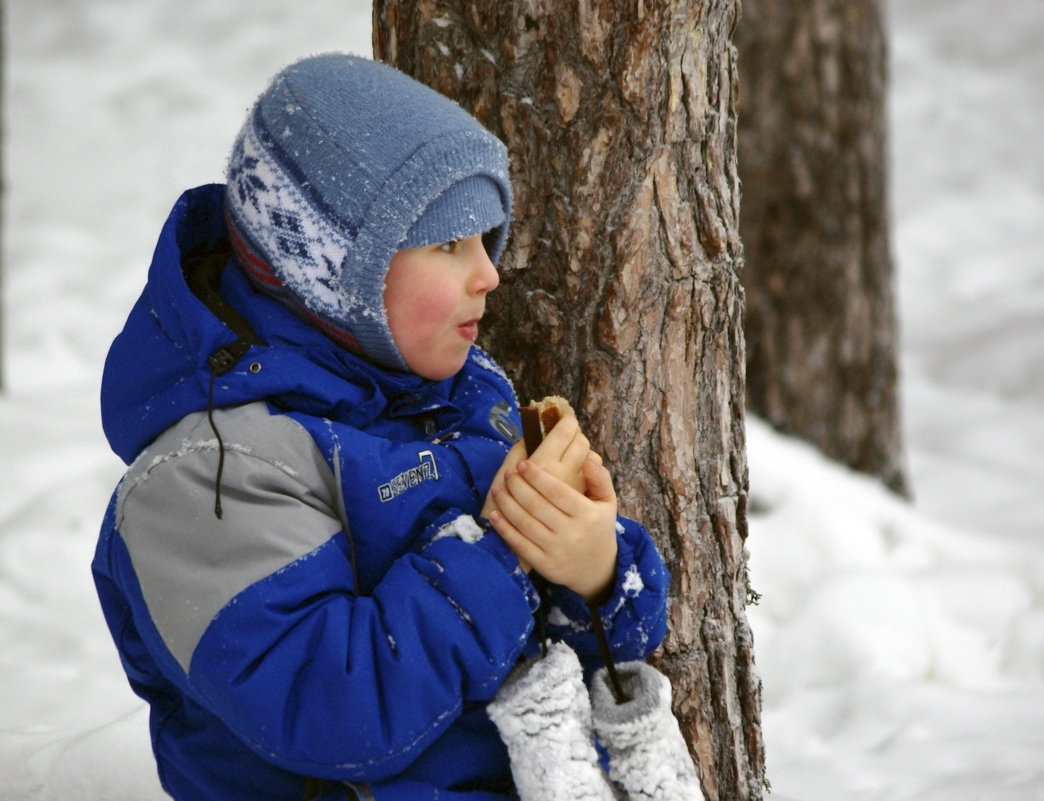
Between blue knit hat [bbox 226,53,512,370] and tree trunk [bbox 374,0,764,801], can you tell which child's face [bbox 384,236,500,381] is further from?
tree trunk [bbox 374,0,764,801]

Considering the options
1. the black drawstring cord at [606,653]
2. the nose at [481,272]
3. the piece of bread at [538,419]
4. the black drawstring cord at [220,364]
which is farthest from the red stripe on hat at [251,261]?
the black drawstring cord at [606,653]

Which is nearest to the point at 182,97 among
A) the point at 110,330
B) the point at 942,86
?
the point at 110,330

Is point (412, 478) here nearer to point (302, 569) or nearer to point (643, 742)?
point (302, 569)

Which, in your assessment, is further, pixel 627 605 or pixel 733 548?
pixel 733 548

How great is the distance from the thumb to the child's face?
259mm

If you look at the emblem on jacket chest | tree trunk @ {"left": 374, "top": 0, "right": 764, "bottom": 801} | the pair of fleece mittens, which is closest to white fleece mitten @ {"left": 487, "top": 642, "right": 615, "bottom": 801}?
the pair of fleece mittens

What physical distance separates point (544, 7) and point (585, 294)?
0.49 meters

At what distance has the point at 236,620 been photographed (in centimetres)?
135

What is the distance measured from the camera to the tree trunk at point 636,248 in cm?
191

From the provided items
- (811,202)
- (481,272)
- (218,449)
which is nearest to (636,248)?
(481,272)

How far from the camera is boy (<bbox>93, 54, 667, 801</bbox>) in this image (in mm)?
1372

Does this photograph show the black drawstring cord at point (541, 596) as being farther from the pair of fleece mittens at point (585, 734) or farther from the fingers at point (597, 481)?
→ the fingers at point (597, 481)

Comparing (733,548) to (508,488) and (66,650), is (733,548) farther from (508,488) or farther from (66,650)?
(66,650)

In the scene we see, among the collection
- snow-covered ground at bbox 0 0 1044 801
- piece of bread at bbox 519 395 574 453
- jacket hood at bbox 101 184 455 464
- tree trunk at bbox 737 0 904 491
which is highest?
jacket hood at bbox 101 184 455 464
